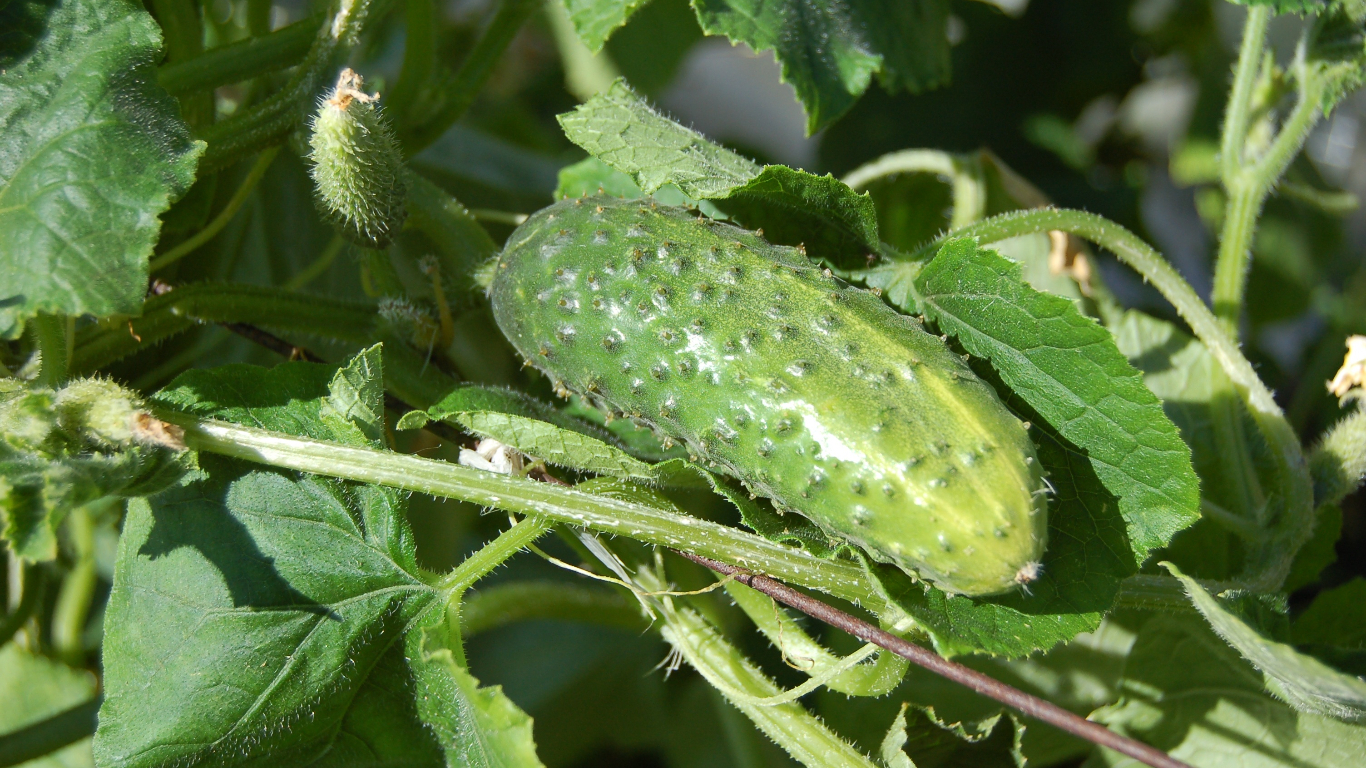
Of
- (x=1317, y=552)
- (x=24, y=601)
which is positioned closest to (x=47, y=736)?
(x=24, y=601)

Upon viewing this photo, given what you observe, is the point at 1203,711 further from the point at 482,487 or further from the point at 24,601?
the point at 24,601

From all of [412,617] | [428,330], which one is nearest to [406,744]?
[412,617]

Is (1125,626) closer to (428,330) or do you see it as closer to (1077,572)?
(1077,572)

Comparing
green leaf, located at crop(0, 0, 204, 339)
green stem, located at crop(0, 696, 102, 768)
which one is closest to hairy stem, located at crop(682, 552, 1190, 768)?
green leaf, located at crop(0, 0, 204, 339)

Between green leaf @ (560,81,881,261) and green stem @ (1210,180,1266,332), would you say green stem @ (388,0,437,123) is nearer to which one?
green leaf @ (560,81,881,261)

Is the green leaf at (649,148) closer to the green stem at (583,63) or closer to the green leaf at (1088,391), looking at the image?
the green leaf at (1088,391)

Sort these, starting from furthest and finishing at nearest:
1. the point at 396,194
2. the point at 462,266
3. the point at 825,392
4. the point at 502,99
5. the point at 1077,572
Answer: the point at 502,99 < the point at 462,266 < the point at 396,194 < the point at 1077,572 < the point at 825,392
